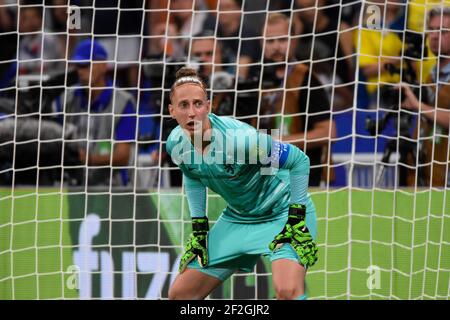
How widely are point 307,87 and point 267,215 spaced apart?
4.43 feet

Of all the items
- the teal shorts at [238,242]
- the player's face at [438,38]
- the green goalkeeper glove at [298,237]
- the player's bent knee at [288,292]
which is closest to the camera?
the player's bent knee at [288,292]

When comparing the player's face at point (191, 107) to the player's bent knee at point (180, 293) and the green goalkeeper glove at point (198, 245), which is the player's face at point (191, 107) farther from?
the player's bent knee at point (180, 293)

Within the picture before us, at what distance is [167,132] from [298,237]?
1693mm

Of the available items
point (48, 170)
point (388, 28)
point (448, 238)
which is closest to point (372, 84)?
point (388, 28)

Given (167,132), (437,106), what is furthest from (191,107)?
Result: (437,106)

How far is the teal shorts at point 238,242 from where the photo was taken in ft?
15.6

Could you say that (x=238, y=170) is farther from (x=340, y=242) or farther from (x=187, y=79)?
(x=340, y=242)

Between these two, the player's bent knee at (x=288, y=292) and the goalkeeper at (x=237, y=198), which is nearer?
the player's bent knee at (x=288, y=292)

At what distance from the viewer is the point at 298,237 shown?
4586 mm

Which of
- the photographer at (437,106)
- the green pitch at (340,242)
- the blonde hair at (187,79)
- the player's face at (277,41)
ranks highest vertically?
the player's face at (277,41)

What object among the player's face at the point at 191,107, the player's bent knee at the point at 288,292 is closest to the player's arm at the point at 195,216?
the player's face at the point at 191,107

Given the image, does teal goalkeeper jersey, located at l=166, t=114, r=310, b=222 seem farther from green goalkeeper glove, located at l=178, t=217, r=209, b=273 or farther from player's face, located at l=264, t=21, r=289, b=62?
player's face, located at l=264, t=21, r=289, b=62

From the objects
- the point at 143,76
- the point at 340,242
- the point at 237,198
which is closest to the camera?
the point at 237,198

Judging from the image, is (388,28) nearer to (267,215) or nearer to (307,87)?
(307,87)
